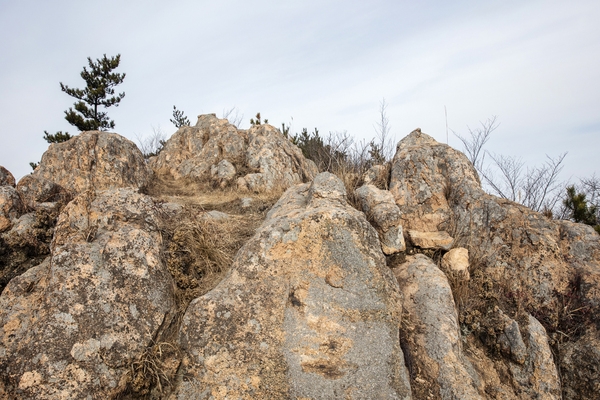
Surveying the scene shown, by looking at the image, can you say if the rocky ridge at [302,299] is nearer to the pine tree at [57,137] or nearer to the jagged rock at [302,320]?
the jagged rock at [302,320]

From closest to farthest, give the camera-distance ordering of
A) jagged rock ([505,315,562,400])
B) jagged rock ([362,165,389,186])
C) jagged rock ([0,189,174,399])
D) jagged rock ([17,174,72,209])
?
jagged rock ([0,189,174,399]) → jagged rock ([505,315,562,400]) → jagged rock ([17,174,72,209]) → jagged rock ([362,165,389,186])

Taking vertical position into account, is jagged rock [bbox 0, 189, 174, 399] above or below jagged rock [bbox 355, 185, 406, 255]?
below

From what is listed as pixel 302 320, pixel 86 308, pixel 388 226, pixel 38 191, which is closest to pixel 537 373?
pixel 388 226

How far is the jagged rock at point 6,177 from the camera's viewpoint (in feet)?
21.7

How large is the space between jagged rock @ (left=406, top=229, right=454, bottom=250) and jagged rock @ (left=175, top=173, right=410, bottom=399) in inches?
67.6

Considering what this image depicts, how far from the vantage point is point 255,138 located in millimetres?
10398

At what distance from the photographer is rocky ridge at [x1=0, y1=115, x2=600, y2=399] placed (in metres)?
3.88

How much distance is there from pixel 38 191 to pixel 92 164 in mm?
2161

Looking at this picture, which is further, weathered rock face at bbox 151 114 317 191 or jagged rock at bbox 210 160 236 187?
weathered rock face at bbox 151 114 317 191

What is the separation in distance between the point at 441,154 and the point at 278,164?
3819 millimetres

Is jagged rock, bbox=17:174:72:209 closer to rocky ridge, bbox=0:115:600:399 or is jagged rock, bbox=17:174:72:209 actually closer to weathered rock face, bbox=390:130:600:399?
rocky ridge, bbox=0:115:600:399

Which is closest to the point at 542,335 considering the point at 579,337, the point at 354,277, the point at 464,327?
the point at 579,337

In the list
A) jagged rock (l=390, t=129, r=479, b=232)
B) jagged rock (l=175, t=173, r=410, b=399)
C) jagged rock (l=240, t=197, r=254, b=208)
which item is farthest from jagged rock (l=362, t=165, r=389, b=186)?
jagged rock (l=175, t=173, r=410, b=399)

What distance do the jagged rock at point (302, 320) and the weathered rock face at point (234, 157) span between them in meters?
4.53
